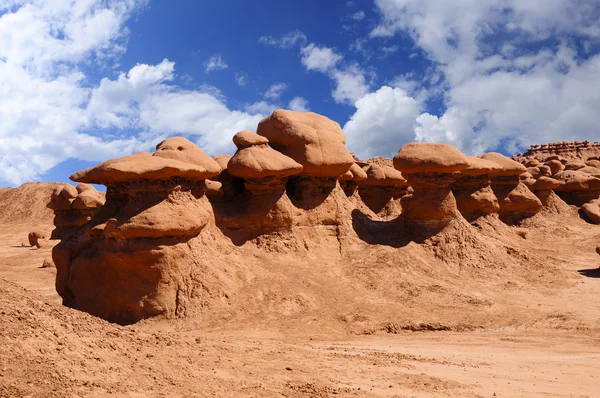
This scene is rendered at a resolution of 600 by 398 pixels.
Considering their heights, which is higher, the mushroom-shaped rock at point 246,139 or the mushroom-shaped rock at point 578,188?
the mushroom-shaped rock at point 578,188

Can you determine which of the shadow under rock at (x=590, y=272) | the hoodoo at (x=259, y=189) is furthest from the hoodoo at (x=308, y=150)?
the shadow under rock at (x=590, y=272)

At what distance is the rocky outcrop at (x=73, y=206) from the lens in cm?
2350

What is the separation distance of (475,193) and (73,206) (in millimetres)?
16400

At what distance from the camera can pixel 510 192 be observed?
66.0 ft

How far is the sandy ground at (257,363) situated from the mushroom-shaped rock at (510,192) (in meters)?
10.7

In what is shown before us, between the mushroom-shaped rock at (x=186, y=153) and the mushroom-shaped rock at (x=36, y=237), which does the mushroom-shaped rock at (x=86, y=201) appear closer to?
the mushroom-shaped rock at (x=36, y=237)

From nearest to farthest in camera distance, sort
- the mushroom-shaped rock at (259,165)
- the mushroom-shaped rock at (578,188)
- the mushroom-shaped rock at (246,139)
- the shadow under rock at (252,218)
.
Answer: the mushroom-shaped rock at (259,165), the shadow under rock at (252,218), the mushroom-shaped rock at (246,139), the mushroom-shaped rock at (578,188)

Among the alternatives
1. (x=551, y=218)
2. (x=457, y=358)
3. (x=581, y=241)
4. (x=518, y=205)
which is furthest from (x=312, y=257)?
(x=551, y=218)

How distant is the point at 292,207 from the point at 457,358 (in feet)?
18.5

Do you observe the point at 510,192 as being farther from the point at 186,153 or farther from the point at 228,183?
the point at 186,153

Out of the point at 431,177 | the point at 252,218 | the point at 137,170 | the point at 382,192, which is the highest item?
the point at 382,192

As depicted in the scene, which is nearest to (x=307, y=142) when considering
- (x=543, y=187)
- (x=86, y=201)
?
(x=86, y=201)

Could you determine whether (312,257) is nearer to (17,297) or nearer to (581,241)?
(17,297)

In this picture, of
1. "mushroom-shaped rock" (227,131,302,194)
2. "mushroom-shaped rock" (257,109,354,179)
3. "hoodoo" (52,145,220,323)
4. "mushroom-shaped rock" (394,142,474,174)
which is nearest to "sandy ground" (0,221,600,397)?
"hoodoo" (52,145,220,323)
